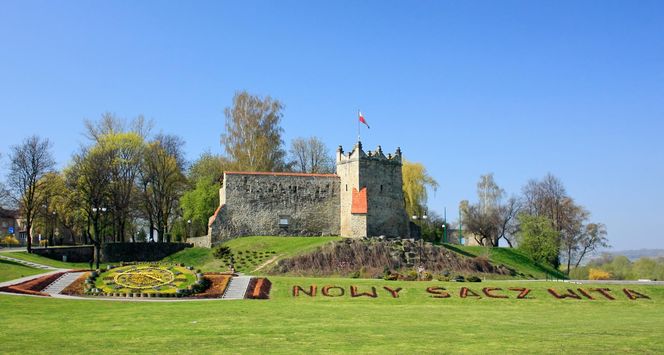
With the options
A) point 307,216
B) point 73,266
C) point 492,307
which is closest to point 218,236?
point 307,216

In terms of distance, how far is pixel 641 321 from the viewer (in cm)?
2691

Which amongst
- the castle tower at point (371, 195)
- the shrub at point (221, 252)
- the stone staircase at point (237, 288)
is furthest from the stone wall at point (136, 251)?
the stone staircase at point (237, 288)

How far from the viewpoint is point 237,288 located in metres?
39.4

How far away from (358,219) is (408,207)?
1920cm

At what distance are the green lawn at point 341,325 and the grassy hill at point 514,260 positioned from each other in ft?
78.8

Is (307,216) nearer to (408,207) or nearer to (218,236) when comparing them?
(218,236)

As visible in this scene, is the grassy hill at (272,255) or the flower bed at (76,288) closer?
the flower bed at (76,288)

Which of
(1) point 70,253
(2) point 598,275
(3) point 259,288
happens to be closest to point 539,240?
(2) point 598,275

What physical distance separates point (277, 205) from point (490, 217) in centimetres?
3702

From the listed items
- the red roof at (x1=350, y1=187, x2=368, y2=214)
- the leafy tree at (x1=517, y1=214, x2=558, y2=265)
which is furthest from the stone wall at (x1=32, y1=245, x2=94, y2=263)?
the leafy tree at (x1=517, y1=214, x2=558, y2=265)

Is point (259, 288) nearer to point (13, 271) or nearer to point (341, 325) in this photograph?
point (341, 325)

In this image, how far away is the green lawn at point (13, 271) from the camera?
4278 centimetres

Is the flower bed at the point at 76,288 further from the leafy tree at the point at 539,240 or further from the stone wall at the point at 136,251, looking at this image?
the leafy tree at the point at 539,240

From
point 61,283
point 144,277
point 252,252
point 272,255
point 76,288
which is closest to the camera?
point 76,288
